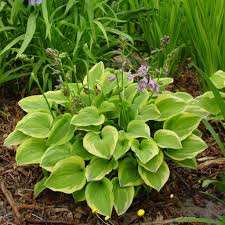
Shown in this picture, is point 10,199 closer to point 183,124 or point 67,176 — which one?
point 67,176

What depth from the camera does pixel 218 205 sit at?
7.55 feet

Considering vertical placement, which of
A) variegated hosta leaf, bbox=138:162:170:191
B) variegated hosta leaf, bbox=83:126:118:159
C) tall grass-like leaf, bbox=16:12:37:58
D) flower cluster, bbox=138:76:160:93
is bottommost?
variegated hosta leaf, bbox=138:162:170:191

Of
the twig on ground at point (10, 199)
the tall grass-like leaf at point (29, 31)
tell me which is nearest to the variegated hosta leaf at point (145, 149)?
the twig on ground at point (10, 199)

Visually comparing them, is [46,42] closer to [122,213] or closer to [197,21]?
[197,21]

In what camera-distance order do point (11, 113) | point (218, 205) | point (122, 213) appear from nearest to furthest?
point (122, 213) → point (218, 205) → point (11, 113)

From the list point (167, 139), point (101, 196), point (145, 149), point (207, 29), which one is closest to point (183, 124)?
point (167, 139)

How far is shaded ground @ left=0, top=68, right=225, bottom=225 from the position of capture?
222 cm

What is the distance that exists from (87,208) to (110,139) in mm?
350

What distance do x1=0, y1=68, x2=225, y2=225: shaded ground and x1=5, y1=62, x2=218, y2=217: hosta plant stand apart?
0.28 feet

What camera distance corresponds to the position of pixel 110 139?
213cm

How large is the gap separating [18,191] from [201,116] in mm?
897

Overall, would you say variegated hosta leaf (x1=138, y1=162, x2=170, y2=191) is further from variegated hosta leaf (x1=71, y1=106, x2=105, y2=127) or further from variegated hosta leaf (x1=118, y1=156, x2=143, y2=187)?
variegated hosta leaf (x1=71, y1=106, x2=105, y2=127)

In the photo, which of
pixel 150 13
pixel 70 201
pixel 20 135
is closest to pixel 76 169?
pixel 70 201

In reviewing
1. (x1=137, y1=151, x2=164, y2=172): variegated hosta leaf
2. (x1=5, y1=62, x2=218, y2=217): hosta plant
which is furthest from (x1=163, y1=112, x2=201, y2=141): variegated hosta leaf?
(x1=137, y1=151, x2=164, y2=172): variegated hosta leaf
